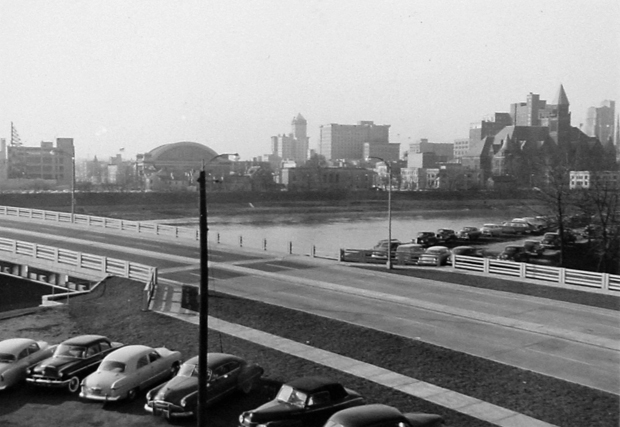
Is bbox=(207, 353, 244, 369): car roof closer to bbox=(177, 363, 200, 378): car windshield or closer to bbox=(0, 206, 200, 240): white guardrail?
bbox=(177, 363, 200, 378): car windshield

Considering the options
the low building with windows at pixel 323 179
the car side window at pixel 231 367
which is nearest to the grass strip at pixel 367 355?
the car side window at pixel 231 367

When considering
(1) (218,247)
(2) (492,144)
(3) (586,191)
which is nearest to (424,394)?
(1) (218,247)

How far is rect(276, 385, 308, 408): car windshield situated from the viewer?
42.0 feet

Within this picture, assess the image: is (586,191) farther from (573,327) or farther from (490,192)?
(490,192)

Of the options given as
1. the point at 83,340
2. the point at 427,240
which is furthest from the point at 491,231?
the point at 83,340

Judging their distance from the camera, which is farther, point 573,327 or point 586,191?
point 586,191

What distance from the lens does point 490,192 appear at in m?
120

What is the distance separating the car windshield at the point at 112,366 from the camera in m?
15.0

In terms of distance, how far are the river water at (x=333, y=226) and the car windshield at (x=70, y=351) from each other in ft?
126

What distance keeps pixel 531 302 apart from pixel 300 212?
3206 inches

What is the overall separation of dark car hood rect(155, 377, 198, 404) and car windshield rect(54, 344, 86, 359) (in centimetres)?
348

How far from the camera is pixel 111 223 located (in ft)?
166

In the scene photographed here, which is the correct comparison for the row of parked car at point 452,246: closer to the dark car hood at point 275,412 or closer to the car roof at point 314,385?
the car roof at point 314,385

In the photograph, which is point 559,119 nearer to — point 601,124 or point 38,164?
point 601,124
